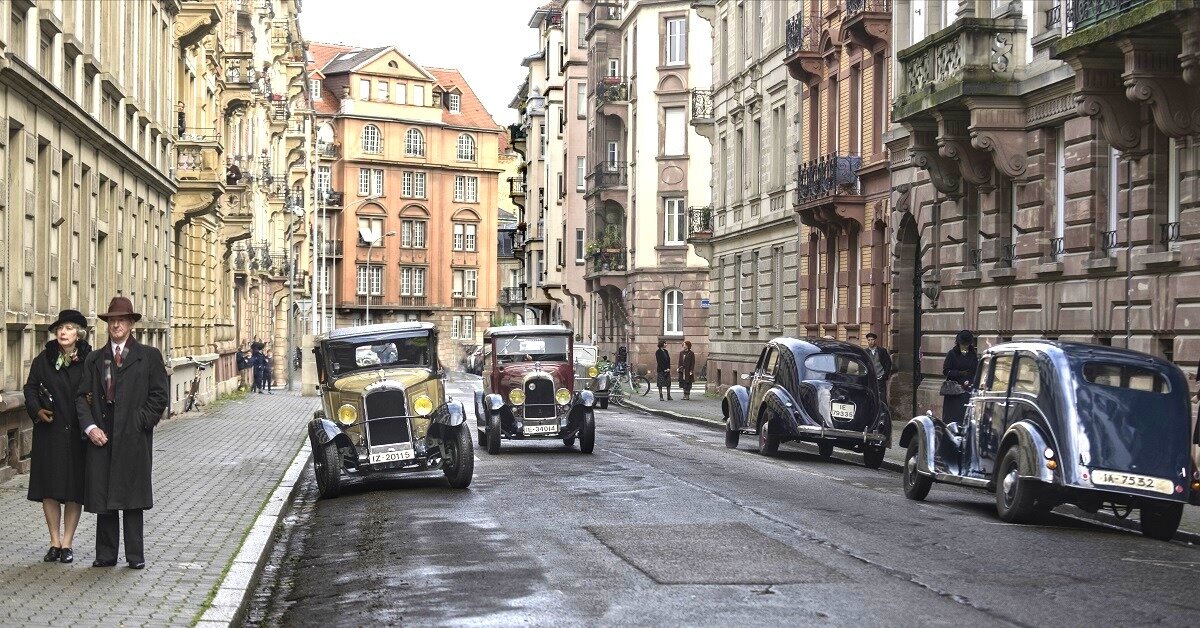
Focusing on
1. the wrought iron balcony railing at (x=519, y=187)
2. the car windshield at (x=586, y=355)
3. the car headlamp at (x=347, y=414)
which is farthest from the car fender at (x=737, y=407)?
the wrought iron balcony railing at (x=519, y=187)

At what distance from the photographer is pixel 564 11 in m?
89.9

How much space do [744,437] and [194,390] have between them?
14916 millimetres

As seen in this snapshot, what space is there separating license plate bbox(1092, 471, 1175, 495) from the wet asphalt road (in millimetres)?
467

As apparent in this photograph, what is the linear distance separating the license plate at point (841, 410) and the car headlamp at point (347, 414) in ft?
26.4

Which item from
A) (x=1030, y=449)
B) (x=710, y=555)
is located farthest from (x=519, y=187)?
(x=710, y=555)

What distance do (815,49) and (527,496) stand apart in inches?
981

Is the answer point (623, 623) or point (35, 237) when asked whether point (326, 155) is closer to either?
point (35, 237)

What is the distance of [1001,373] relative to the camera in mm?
17031

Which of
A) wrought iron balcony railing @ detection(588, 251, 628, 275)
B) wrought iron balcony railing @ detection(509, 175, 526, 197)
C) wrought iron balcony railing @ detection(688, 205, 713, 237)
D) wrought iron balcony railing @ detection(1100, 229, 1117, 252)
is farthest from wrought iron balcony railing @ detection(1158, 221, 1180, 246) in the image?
wrought iron balcony railing @ detection(509, 175, 526, 197)

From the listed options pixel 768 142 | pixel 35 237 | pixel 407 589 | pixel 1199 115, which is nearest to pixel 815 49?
pixel 768 142

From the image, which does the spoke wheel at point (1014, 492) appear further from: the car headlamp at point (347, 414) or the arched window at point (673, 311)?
the arched window at point (673, 311)

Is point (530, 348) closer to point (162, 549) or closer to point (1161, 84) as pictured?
point (1161, 84)

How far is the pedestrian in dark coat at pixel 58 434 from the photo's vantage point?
12.0m

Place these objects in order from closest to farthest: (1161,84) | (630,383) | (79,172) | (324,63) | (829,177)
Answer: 1. (1161,84)
2. (79,172)
3. (829,177)
4. (630,383)
5. (324,63)
